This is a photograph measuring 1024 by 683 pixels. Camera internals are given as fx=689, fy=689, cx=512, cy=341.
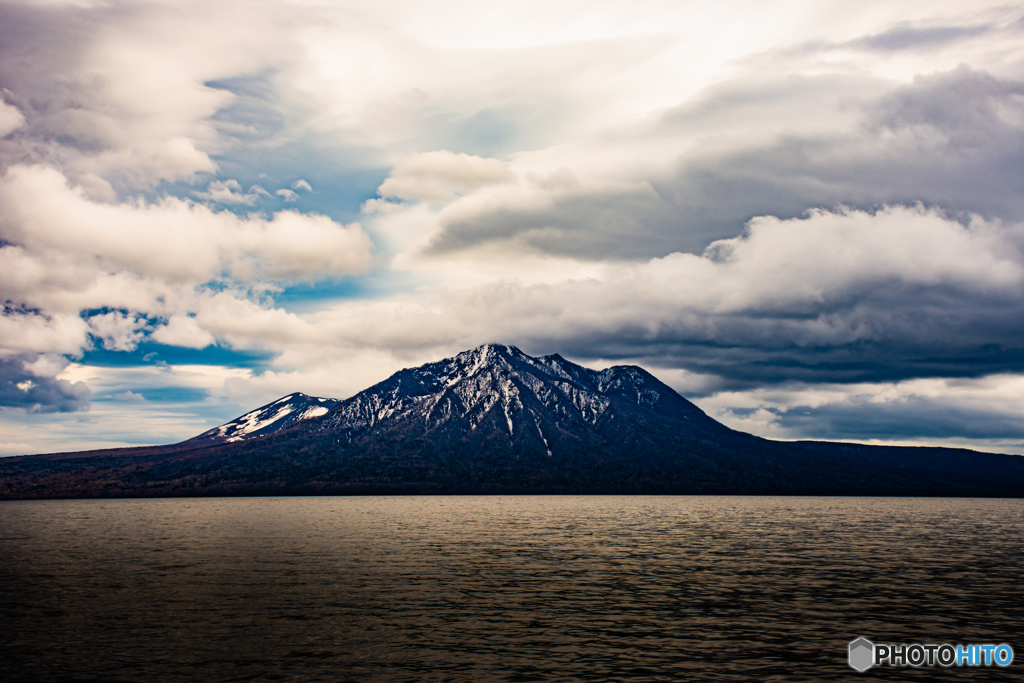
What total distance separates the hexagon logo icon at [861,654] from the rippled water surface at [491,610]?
804 mm

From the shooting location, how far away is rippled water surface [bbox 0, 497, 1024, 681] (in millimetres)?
43406

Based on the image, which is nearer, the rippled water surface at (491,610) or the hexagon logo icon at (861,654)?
the hexagon logo icon at (861,654)

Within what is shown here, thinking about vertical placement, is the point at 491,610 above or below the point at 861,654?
below

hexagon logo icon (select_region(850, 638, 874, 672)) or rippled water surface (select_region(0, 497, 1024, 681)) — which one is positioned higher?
hexagon logo icon (select_region(850, 638, 874, 672))

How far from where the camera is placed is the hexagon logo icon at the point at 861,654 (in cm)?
4321

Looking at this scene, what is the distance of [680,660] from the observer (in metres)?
43.9

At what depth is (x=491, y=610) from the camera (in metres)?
62.2

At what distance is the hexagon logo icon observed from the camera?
43.2m

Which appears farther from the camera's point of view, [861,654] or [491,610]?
[491,610]

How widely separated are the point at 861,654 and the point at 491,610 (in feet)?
99.2

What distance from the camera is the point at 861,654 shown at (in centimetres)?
4547

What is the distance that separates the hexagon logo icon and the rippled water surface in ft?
2.64

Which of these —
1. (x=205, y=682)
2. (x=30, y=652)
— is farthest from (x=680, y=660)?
(x=30, y=652)

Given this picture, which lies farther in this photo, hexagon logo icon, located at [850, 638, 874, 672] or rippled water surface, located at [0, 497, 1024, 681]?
rippled water surface, located at [0, 497, 1024, 681]
